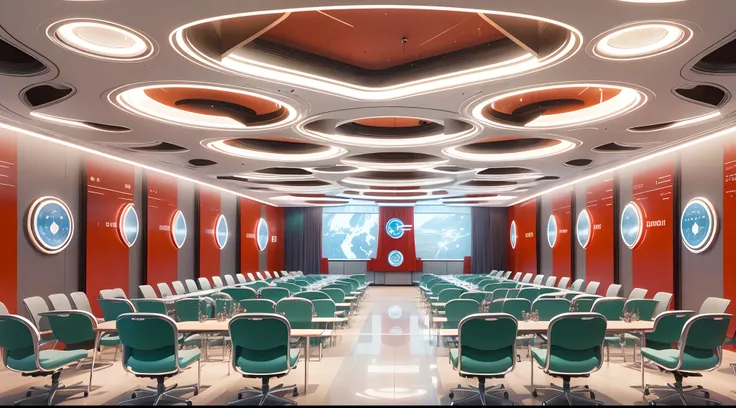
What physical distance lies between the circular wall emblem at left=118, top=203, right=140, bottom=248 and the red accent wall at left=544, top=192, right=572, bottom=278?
11.9m

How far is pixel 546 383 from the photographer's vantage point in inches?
266

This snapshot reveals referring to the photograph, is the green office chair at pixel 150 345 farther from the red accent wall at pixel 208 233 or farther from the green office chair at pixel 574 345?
the red accent wall at pixel 208 233

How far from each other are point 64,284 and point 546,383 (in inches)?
333

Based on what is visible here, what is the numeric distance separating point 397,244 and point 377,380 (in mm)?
18459

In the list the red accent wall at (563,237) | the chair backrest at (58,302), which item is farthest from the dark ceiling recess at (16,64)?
the red accent wall at (563,237)

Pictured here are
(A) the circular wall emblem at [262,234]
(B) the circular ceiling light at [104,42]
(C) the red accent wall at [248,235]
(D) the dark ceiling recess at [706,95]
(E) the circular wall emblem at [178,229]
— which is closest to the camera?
(B) the circular ceiling light at [104,42]

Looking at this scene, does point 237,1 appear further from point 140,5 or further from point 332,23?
point 332,23

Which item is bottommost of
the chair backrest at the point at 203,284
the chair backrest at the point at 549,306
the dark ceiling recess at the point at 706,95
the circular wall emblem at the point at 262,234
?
the chair backrest at the point at 203,284

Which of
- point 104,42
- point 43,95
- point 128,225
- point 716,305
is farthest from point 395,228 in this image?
point 104,42

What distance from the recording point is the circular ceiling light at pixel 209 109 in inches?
312

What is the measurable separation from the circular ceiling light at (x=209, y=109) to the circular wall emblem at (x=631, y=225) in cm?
820

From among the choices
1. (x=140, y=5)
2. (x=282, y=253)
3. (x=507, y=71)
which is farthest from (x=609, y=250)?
(x=282, y=253)

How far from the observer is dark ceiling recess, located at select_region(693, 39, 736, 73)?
5.72m

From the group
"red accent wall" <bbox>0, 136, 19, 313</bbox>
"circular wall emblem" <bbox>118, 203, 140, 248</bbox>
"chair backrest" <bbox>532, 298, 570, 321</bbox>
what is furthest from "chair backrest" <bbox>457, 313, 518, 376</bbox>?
"circular wall emblem" <bbox>118, 203, 140, 248</bbox>
